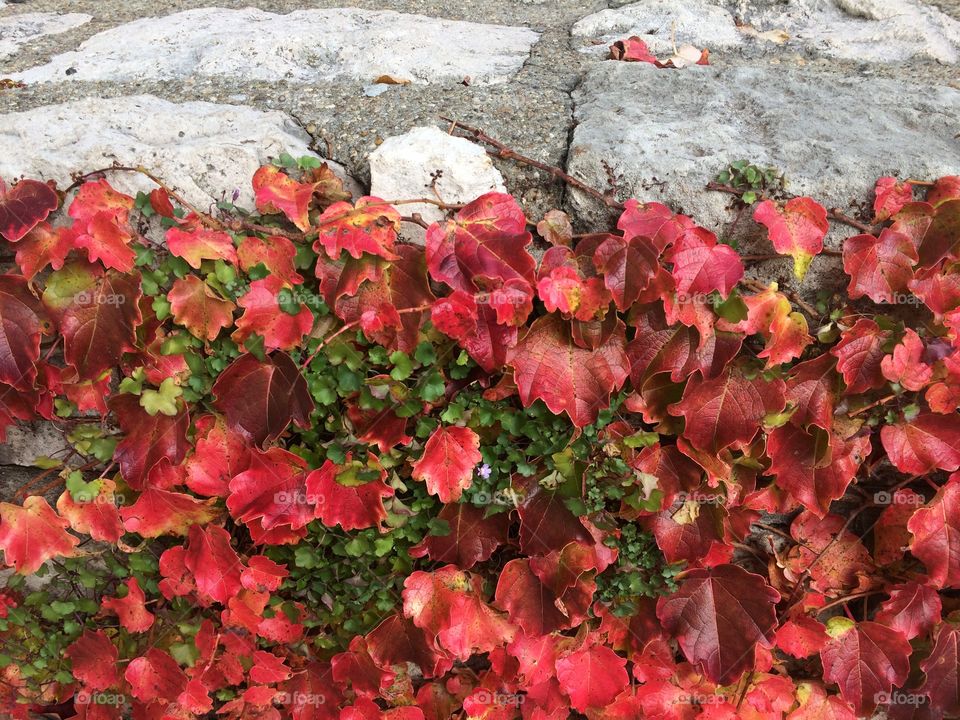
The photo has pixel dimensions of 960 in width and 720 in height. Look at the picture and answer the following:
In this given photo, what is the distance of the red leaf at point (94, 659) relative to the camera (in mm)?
2020

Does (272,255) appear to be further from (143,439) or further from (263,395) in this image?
(143,439)

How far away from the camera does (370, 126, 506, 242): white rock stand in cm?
163

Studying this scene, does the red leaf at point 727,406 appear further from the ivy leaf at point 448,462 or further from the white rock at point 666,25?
the white rock at point 666,25

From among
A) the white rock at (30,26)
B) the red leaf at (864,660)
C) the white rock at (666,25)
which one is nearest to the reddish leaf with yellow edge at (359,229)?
the white rock at (666,25)

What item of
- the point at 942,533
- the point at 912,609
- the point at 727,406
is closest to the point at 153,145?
the point at 727,406

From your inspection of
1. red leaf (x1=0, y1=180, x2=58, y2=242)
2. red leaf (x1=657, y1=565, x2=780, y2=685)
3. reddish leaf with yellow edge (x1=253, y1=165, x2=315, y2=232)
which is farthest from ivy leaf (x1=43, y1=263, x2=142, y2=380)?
red leaf (x1=657, y1=565, x2=780, y2=685)

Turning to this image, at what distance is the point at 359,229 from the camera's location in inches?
59.5

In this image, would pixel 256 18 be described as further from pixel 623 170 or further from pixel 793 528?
pixel 793 528

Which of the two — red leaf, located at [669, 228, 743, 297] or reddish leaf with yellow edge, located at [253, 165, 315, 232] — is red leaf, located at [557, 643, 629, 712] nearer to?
red leaf, located at [669, 228, 743, 297]

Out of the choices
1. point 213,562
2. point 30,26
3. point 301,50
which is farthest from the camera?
point 30,26

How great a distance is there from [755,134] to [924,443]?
2.77ft

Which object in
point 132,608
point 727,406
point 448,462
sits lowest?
point 132,608

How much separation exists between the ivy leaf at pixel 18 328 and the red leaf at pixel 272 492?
0.55 metres

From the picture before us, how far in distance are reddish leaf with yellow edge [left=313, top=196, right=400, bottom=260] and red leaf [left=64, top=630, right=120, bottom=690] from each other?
4.55 ft
